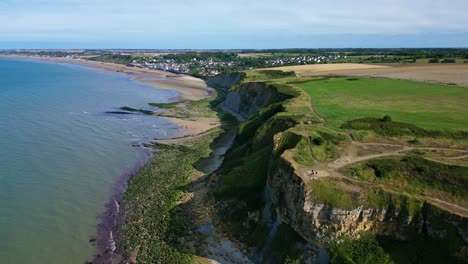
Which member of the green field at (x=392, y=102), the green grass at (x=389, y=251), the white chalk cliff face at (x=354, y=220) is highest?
the green field at (x=392, y=102)

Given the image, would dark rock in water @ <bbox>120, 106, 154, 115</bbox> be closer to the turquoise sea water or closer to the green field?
the turquoise sea water

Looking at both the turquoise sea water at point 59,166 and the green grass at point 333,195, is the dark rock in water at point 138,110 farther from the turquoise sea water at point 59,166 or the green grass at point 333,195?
the green grass at point 333,195

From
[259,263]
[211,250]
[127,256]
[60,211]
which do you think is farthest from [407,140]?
[60,211]

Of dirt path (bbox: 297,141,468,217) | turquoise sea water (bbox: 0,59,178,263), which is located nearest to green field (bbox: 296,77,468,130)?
dirt path (bbox: 297,141,468,217)

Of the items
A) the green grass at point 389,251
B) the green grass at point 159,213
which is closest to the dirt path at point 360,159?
the green grass at point 389,251

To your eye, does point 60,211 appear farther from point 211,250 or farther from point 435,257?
point 435,257

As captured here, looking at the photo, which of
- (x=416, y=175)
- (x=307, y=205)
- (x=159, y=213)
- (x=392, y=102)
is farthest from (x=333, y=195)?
(x=392, y=102)

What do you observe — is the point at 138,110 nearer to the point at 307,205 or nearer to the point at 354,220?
the point at 307,205

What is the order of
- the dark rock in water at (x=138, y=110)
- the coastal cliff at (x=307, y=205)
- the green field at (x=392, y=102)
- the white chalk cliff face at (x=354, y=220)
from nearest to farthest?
the white chalk cliff face at (x=354, y=220)
the coastal cliff at (x=307, y=205)
the green field at (x=392, y=102)
the dark rock in water at (x=138, y=110)
